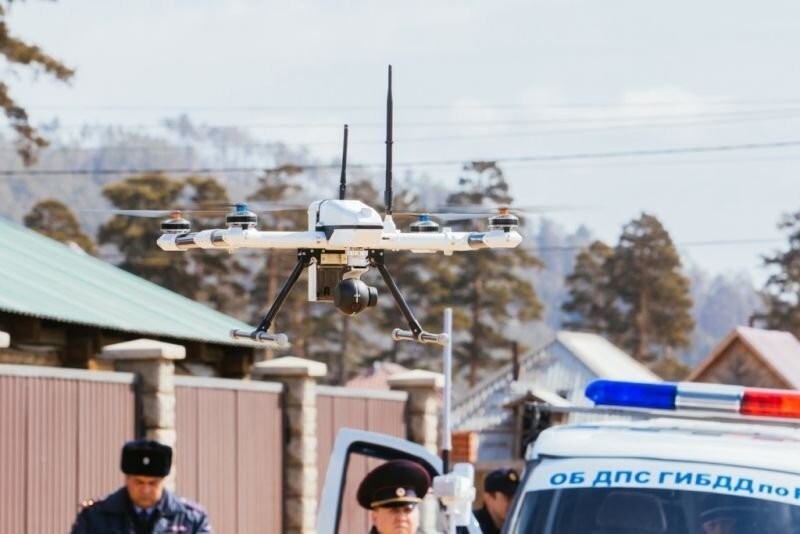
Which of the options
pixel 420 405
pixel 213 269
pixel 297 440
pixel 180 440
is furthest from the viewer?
pixel 213 269

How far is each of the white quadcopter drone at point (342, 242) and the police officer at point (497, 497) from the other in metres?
0.87

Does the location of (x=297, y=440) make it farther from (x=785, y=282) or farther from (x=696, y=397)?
(x=785, y=282)

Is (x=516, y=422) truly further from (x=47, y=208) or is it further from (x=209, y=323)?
(x=209, y=323)

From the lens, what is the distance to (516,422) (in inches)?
2657

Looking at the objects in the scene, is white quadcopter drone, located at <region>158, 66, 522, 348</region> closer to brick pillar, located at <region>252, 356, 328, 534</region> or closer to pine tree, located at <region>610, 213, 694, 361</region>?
brick pillar, located at <region>252, 356, 328, 534</region>

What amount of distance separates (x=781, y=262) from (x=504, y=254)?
14893mm

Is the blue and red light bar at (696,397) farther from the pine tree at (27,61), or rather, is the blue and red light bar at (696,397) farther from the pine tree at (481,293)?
the pine tree at (481,293)

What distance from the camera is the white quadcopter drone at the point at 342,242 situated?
433 inches

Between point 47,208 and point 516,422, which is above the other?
point 47,208

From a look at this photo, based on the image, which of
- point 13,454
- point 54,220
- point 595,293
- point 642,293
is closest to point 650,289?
point 642,293

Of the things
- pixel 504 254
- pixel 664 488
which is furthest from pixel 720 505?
pixel 504 254

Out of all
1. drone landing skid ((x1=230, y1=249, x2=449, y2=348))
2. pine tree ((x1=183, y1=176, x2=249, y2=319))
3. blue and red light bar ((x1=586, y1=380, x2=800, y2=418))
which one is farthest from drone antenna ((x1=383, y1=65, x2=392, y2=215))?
pine tree ((x1=183, y1=176, x2=249, y2=319))

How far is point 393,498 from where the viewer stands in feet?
26.6

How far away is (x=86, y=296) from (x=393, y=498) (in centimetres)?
1367
